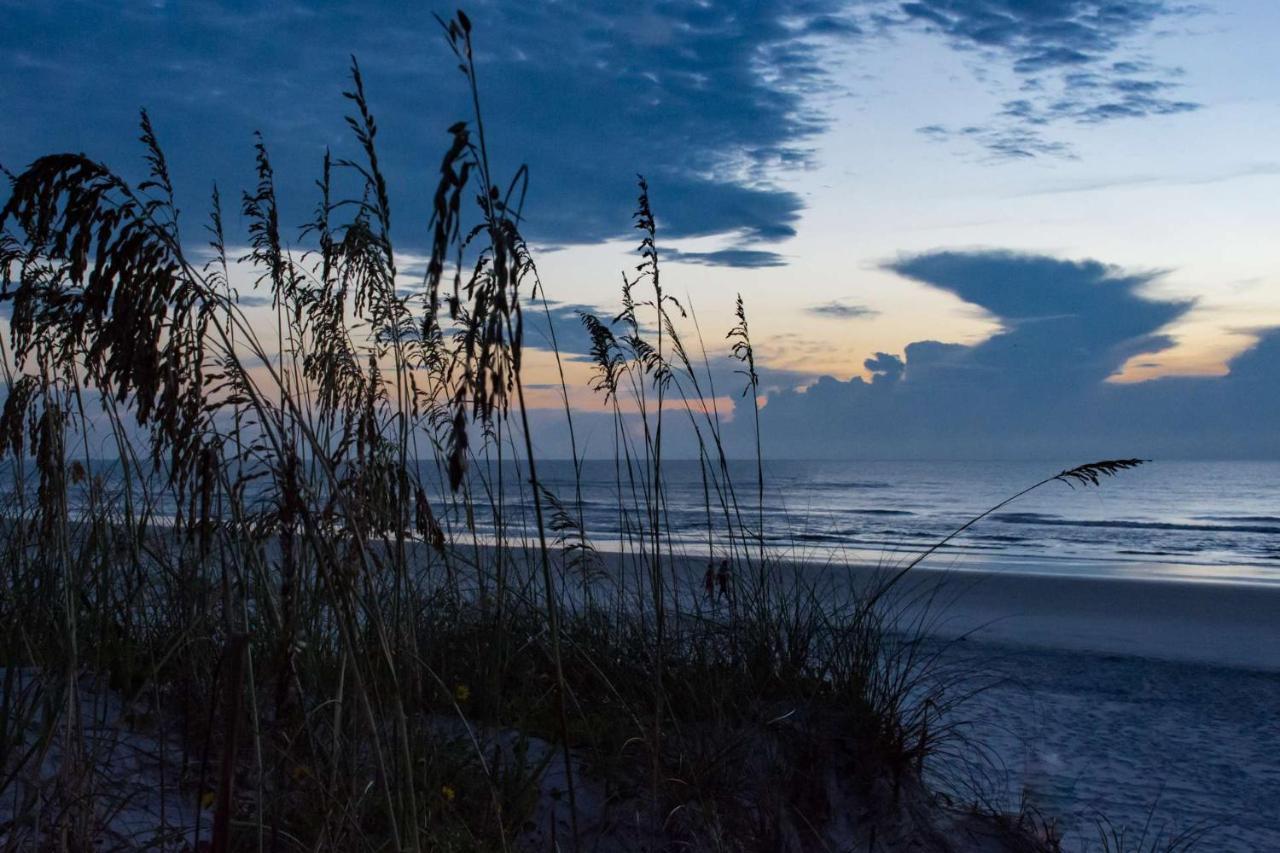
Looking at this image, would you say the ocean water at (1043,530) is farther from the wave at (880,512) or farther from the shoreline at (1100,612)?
the shoreline at (1100,612)

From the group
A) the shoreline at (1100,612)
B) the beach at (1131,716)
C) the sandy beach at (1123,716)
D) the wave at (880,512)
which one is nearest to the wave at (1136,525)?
the wave at (880,512)

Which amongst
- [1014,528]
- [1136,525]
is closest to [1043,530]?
[1014,528]

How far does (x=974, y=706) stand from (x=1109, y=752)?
0.79m

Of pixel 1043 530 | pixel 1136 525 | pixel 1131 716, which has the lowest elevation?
pixel 1136 525

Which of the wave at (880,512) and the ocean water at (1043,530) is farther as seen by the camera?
the wave at (880,512)

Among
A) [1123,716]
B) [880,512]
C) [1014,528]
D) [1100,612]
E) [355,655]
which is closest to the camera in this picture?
[355,655]

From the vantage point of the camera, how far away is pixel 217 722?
3.17 metres

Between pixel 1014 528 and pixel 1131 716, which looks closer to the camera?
pixel 1131 716

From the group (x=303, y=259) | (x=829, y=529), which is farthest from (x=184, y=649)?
(x=829, y=529)

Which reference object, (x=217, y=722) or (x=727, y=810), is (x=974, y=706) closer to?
(x=727, y=810)

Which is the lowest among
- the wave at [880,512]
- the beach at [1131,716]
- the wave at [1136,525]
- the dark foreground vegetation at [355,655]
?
the wave at [1136,525]

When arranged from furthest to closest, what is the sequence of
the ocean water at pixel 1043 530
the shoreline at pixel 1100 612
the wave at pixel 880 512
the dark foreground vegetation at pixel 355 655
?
1. the wave at pixel 880 512
2. the ocean water at pixel 1043 530
3. the shoreline at pixel 1100 612
4. the dark foreground vegetation at pixel 355 655

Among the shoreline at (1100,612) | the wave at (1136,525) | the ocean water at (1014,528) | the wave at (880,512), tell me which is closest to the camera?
the shoreline at (1100,612)

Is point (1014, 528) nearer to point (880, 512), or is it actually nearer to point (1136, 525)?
point (1136, 525)
